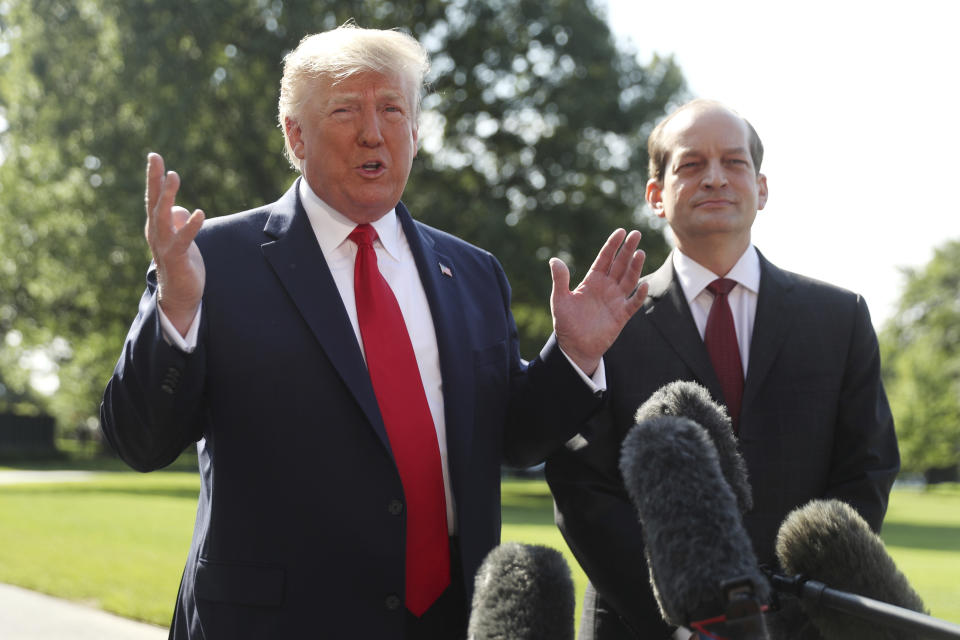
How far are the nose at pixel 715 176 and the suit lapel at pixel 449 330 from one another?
2.58ft

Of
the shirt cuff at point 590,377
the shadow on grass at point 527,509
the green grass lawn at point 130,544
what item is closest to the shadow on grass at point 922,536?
the green grass lawn at point 130,544

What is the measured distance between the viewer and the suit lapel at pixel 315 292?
7.75ft

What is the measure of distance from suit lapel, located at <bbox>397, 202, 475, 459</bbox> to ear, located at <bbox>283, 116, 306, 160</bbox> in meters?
0.34

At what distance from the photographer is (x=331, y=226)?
2.66 metres

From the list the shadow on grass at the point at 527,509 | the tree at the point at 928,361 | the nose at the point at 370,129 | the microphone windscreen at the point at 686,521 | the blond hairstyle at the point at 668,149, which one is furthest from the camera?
the tree at the point at 928,361

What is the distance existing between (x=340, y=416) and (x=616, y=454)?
82 cm

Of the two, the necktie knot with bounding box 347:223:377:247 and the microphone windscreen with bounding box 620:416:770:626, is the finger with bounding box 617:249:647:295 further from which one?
the microphone windscreen with bounding box 620:416:770:626

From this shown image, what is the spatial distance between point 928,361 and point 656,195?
55821mm

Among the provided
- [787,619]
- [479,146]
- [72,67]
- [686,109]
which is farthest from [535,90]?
[787,619]

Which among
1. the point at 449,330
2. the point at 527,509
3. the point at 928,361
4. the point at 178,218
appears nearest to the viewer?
the point at 178,218

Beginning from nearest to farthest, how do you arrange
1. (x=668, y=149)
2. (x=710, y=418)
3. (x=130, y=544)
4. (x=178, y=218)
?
(x=710, y=418) < (x=178, y=218) < (x=668, y=149) < (x=130, y=544)

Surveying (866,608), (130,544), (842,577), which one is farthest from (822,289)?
(130,544)

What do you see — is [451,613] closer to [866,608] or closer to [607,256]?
[607,256]

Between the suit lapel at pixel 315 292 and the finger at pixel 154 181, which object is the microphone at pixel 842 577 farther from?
the finger at pixel 154 181
